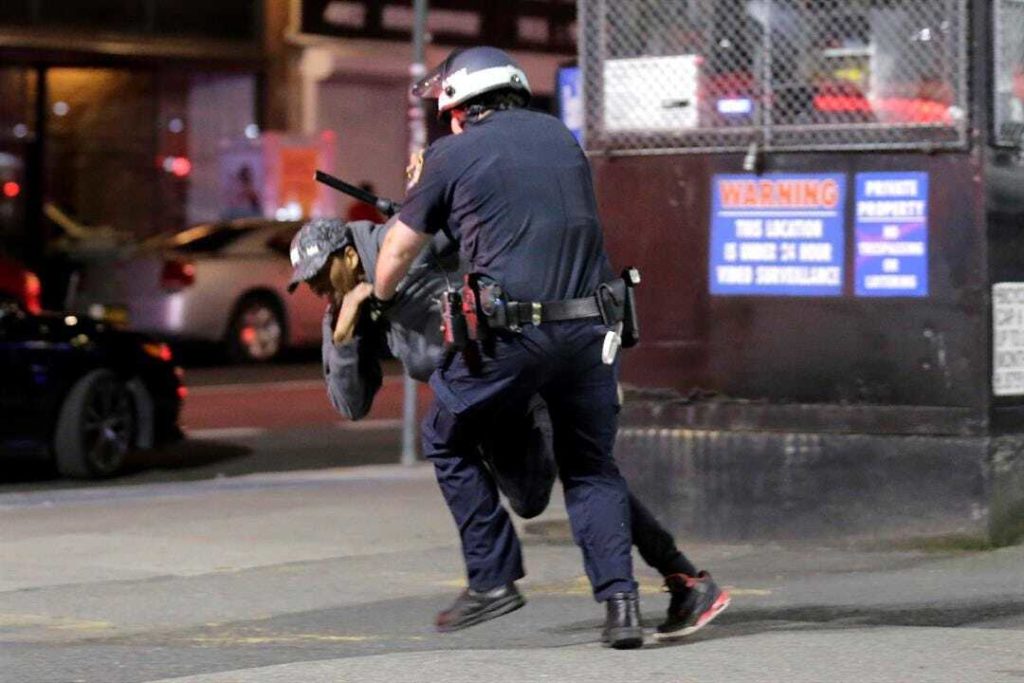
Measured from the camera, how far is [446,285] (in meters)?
7.60

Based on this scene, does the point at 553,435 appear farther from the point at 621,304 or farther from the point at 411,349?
the point at 411,349

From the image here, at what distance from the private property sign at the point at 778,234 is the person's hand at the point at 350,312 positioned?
275 cm

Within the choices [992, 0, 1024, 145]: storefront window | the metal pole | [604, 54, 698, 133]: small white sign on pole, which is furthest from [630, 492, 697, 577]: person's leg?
the metal pole

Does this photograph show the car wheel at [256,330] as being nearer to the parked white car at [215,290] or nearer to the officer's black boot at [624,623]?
the parked white car at [215,290]

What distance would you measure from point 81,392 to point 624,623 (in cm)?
684

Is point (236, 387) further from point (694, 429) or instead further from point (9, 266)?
point (694, 429)

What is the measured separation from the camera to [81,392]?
43.7ft

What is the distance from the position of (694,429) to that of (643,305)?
24.8 inches

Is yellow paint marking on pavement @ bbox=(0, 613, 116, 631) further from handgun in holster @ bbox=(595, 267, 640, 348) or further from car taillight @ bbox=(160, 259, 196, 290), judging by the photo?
car taillight @ bbox=(160, 259, 196, 290)

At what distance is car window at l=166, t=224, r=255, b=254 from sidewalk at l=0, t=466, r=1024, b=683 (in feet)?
36.6

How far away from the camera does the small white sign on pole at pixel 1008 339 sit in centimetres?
941

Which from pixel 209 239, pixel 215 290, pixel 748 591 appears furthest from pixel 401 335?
pixel 209 239

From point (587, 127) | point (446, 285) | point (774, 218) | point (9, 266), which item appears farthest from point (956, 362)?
point (9, 266)

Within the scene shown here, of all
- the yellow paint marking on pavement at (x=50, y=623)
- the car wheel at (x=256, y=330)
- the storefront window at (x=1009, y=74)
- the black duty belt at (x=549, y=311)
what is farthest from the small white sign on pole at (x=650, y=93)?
the car wheel at (x=256, y=330)
